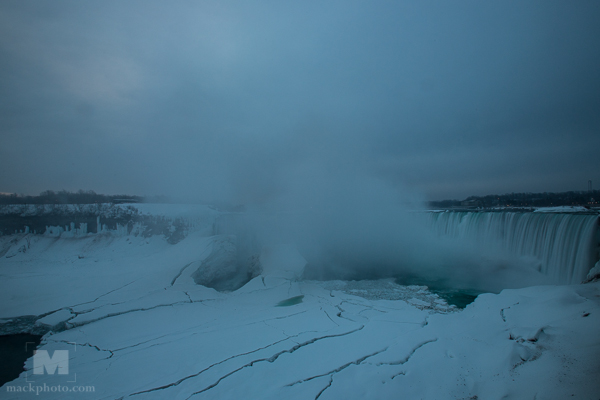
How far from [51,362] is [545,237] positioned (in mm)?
17170

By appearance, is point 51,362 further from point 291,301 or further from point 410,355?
point 410,355

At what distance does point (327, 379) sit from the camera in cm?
342

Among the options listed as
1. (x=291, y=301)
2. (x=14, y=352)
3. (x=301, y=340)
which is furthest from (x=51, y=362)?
(x=291, y=301)

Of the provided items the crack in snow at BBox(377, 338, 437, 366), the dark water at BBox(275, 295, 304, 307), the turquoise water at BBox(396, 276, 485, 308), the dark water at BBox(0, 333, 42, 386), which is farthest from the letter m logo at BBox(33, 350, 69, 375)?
the turquoise water at BBox(396, 276, 485, 308)

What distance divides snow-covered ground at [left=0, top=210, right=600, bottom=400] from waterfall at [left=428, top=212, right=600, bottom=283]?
5.46 metres

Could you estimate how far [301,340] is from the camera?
465cm

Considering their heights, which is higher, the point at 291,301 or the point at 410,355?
the point at 410,355

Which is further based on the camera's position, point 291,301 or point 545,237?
point 545,237

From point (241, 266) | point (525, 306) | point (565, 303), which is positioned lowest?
point (241, 266)

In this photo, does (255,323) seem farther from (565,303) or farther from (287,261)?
(565,303)

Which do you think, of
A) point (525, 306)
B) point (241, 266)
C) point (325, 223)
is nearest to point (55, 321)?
point (241, 266)

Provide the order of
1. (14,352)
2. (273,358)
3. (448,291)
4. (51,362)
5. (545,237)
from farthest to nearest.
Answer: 1. (545,237)
2. (448,291)
3. (14,352)
4. (51,362)
5. (273,358)

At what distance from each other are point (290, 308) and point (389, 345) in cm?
319

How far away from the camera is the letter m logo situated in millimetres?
4377
